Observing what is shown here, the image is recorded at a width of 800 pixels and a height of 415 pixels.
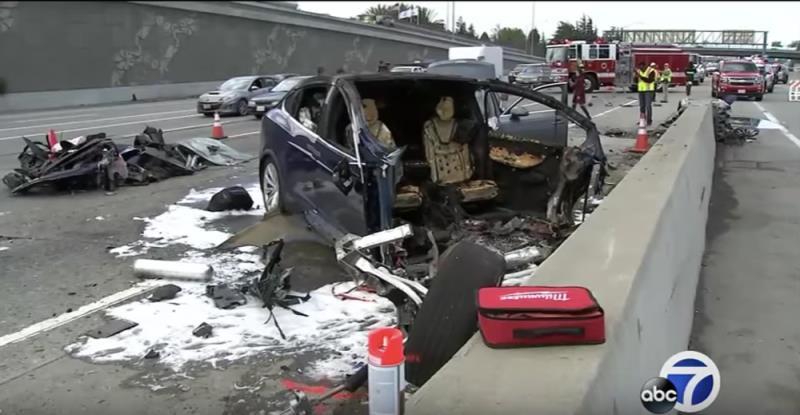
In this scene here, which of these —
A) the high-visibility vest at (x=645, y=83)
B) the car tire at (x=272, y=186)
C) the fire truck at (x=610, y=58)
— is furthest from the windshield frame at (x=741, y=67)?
the car tire at (x=272, y=186)

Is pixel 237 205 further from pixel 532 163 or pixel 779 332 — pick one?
pixel 779 332

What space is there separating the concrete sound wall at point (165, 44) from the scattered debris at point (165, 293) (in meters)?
16.3

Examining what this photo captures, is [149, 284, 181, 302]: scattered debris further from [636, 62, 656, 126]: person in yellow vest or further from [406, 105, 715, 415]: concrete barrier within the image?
[636, 62, 656, 126]: person in yellow vest

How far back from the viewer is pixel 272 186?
7520 mm

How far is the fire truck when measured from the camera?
3842 centimetres

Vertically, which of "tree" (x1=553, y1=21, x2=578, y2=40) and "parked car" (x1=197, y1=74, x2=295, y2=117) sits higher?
"tree" (x1=553, y1=21, x2=578, y2=40)

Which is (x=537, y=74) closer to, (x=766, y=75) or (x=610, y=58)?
(x=610, y=58)

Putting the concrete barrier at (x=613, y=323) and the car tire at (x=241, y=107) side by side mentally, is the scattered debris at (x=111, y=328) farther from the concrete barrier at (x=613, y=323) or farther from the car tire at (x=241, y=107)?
the car tire at (x=241, y=107)

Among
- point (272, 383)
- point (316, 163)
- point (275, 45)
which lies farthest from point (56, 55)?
point (272, 383)

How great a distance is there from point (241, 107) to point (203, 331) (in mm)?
20237

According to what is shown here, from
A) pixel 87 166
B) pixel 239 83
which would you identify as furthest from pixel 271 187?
pixel 239 83

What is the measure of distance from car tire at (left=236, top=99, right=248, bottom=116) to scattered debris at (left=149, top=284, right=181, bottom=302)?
19.2m

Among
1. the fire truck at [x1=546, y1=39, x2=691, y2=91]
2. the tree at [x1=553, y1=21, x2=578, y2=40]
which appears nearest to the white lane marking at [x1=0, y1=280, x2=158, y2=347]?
the tree at [x1=553, y1=21, x2=578, y2=40]

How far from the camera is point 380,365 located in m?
2.73
